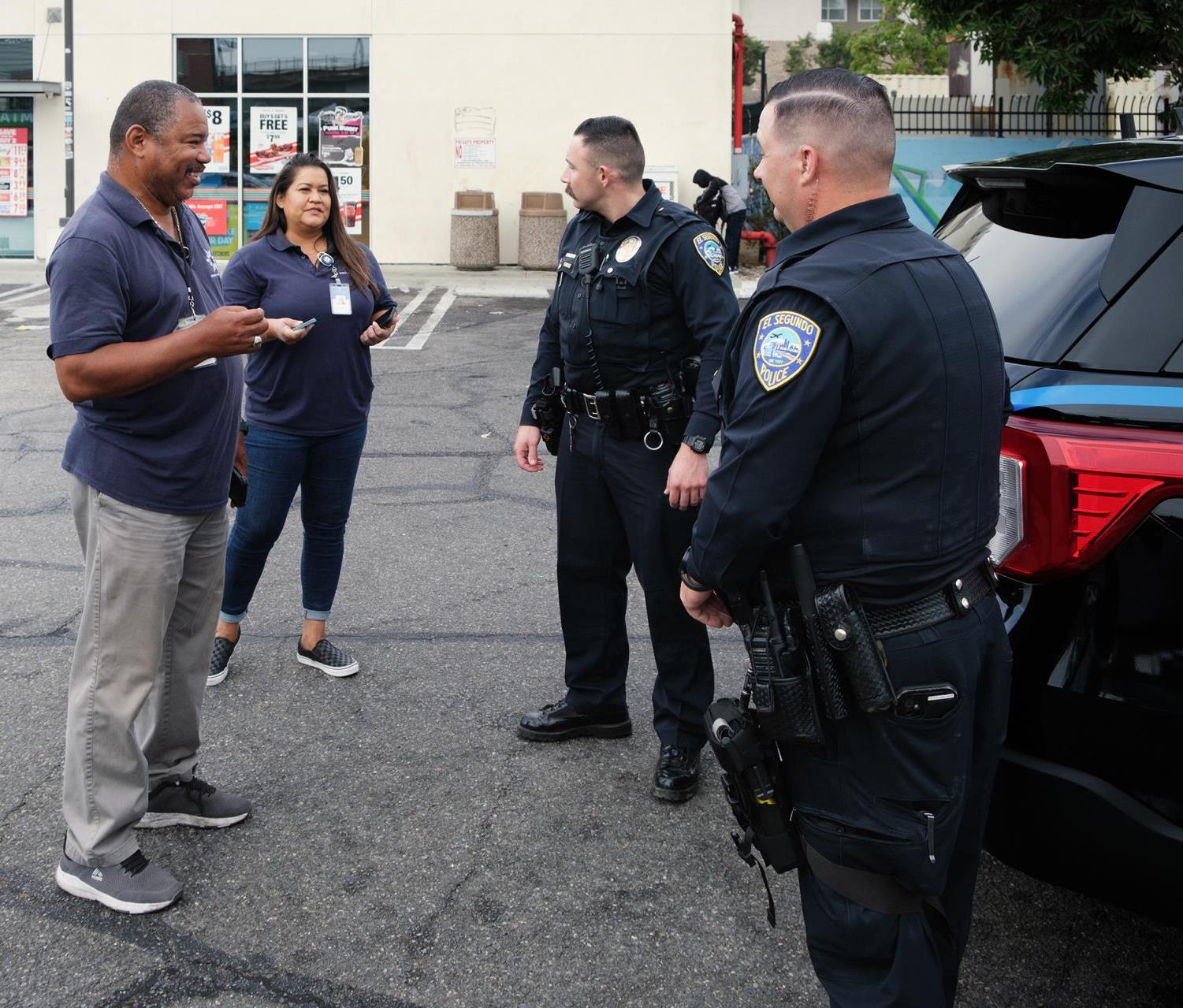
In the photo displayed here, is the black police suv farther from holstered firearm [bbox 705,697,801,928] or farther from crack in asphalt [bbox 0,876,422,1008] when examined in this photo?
crack in asphalt [bbox 0,876,422,1008]

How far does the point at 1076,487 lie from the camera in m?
2.50

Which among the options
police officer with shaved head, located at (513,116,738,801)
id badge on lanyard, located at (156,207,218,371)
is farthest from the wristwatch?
id badge on lanyard, located at (156,207,218,371)

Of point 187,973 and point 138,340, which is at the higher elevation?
point 138,340

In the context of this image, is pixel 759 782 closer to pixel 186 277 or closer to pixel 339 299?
pixel 186 277

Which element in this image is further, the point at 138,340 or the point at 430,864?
the point at 430,864

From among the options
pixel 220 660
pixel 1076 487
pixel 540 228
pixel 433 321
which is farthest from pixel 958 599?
pixel 540 228

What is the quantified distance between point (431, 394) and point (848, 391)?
27.2ft

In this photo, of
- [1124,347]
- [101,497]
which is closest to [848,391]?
[1124,347]

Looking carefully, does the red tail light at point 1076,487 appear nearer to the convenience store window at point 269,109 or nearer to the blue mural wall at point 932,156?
the blue mural wall at point 932,156

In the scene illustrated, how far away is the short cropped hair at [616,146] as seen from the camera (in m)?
3.88

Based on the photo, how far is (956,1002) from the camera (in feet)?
9.46

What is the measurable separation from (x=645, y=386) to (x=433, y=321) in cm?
1107

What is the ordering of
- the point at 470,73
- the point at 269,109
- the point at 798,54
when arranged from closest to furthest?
the point at 470,73 < the point at 269,109 < the point at 798,54

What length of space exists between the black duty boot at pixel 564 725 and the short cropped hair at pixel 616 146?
1698 mm
